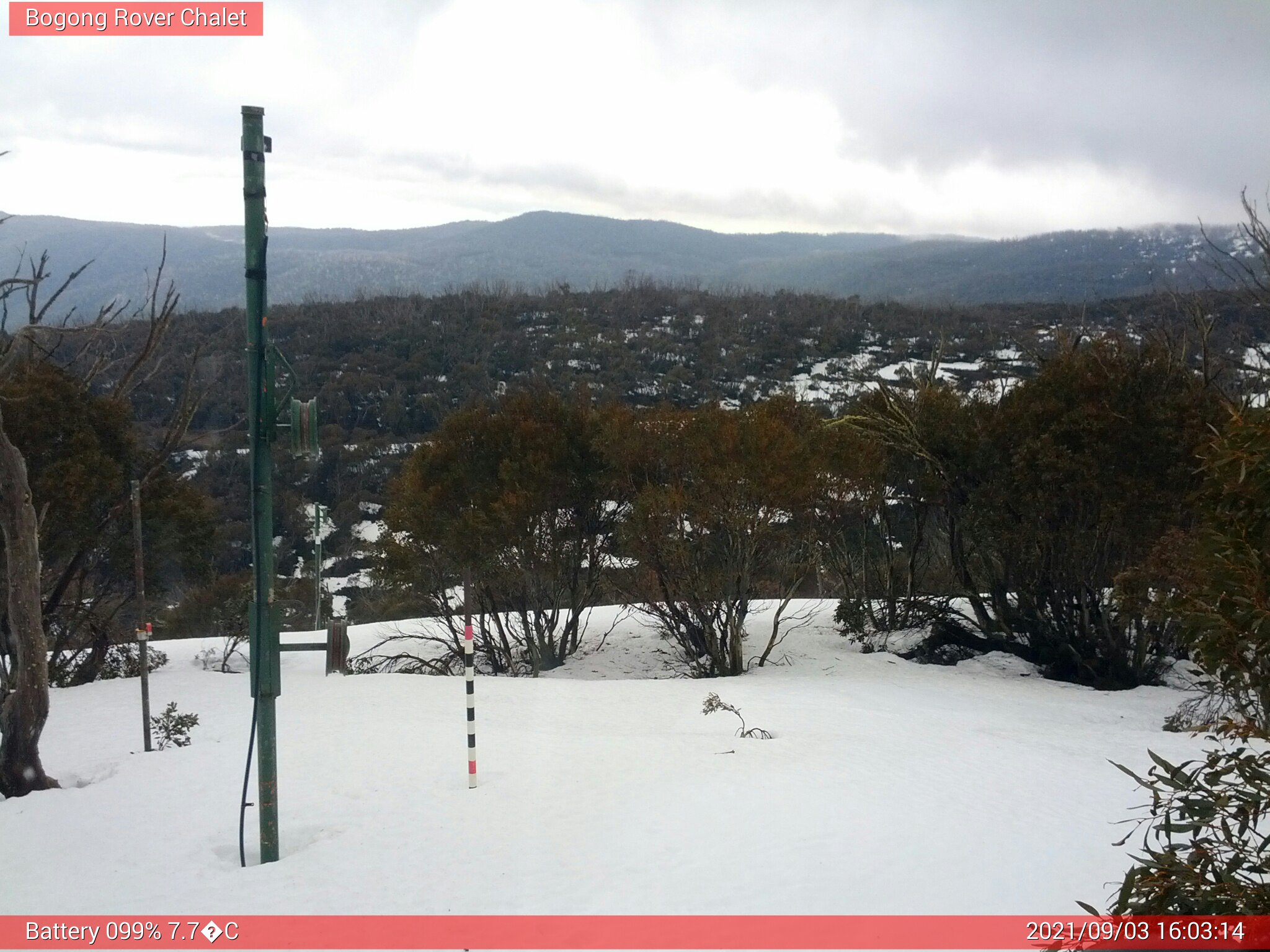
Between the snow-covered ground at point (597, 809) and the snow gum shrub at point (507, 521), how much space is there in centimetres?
491

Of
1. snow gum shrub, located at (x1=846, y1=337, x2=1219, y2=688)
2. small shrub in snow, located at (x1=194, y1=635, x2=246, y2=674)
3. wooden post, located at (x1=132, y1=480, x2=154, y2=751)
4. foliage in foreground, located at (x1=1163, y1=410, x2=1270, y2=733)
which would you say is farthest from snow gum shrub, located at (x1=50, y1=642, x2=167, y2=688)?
foliage in foreground, located at (x1=1163, y1=410, x2=1270, y2=733)

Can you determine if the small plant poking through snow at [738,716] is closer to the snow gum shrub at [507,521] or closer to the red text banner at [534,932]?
the red text banner at [534,932]

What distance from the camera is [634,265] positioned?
584 feet

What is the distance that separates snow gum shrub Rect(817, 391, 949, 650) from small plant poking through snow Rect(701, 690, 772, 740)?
625cm

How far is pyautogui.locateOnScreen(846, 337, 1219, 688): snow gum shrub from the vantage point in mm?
13883

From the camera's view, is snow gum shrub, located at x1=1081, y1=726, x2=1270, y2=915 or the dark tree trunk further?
the dark tree trunk

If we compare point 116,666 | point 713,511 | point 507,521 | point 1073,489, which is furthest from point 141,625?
point 1073,489

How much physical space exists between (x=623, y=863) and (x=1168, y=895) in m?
3.86

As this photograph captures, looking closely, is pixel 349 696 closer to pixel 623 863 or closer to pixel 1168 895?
pixel 623 863

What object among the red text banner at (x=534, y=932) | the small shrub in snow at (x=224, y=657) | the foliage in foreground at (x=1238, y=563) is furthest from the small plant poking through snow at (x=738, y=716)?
the small shrub in snow at (x=224, y=657)

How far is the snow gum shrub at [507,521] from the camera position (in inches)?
685

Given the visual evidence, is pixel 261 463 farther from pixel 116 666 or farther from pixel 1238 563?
pixel 116 666

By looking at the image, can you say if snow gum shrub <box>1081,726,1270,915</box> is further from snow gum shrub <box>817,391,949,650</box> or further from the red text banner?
snow gum shrub <box>817,391,949,650</box>

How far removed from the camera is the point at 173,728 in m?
10.3
